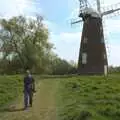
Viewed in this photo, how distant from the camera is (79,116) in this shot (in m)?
18.0

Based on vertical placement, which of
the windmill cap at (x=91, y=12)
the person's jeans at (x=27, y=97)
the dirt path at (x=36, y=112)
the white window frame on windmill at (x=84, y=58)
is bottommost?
the dirt path at (x=36, y=112)

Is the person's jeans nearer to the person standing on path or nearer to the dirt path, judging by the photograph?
the person standing on path

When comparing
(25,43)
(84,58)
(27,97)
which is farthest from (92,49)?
(27,97)

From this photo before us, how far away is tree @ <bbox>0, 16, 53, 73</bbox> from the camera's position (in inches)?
3290

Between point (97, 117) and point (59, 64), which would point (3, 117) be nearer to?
point (97, 117)

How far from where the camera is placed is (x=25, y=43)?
280 feet

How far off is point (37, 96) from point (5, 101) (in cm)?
213

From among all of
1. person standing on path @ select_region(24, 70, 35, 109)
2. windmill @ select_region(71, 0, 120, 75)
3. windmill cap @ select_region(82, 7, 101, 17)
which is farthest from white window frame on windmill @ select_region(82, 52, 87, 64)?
person standing on path @ select_region(24, 70, 35, 109)

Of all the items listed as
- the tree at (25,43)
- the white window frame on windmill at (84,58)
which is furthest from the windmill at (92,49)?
the tree at (25,43)

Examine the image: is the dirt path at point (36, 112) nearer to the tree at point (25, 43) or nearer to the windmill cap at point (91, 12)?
the windmill cap at point (91, 12)

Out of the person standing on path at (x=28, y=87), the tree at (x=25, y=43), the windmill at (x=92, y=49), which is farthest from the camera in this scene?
the tree at (x=25, y=43)

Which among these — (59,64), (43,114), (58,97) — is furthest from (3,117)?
(59,64)

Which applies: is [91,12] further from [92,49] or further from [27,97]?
[27,97]

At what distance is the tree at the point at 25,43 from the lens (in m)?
83.6
